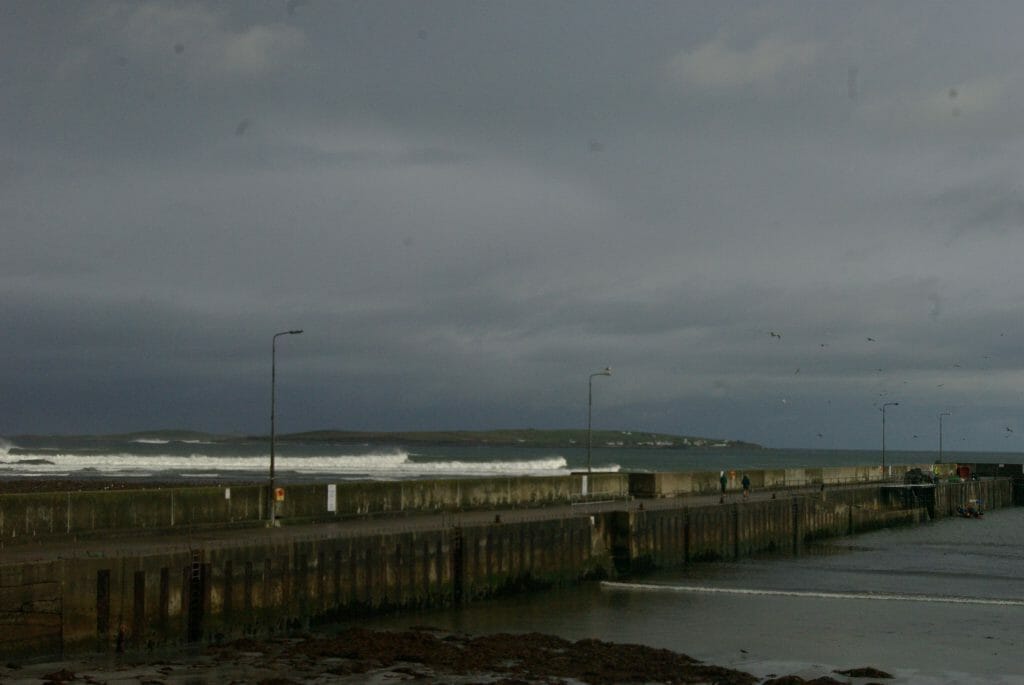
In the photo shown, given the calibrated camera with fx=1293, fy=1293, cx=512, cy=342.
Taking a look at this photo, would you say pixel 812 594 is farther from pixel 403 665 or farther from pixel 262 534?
pixel 403 665

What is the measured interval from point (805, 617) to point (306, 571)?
13.1 metres

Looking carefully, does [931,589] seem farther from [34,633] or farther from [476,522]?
[34,633]

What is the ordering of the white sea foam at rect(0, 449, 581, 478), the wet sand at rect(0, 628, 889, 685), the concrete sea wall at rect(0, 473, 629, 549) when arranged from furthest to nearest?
the white sea foam at rect(0, 449, 581, 478), the concrete sea wall at rect(0, 473, 629, 549), the wet sand at rect(0, 628, 889, 685)

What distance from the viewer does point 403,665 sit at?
2444cm

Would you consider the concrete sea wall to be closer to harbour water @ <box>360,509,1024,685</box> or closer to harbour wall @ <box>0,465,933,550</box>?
harbour wall @ <box>0,465,933,550</box>

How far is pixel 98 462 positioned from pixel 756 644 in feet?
377

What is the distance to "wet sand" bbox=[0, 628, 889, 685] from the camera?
22.2 meters

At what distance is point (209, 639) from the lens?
2586 cm

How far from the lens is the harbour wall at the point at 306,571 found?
2319cm

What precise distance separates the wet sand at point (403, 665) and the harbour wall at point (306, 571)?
683 mm

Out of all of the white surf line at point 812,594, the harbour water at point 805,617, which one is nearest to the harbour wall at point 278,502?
the harbour water at point 805,617

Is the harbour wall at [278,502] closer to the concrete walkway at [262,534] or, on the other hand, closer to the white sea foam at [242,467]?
the concrete walkway at [262,534]

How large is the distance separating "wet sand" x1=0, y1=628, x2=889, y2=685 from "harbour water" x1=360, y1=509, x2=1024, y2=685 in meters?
1.49

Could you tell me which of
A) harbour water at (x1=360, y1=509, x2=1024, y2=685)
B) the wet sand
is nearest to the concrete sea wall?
harbour water at (x1=360, y1=509, x2=1024, y2=685)
